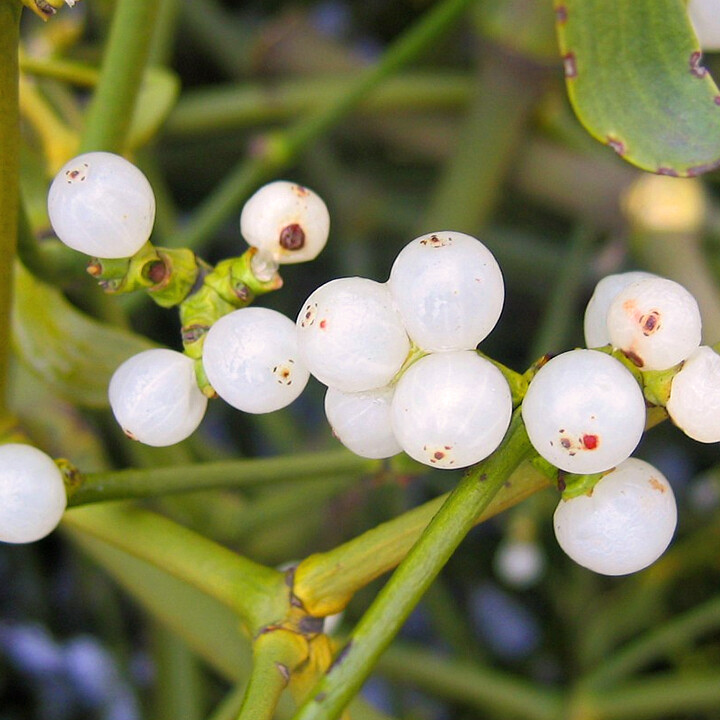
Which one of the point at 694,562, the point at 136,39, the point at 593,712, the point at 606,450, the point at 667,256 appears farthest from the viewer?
the point at 694,562

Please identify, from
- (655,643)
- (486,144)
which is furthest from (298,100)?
(655,643)

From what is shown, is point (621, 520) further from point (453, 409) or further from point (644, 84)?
point (644, 84)

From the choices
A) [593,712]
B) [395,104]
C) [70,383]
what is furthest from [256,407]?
[395,104]

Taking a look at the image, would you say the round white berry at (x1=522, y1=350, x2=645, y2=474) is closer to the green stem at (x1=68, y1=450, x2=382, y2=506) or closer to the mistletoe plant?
the mistletoe plant

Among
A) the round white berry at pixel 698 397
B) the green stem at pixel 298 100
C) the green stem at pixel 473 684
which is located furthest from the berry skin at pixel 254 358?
the green stem at pixel 298 100

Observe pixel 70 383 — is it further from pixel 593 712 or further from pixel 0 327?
pixel 593 712

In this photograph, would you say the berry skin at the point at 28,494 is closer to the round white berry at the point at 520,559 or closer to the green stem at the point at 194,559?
the green stem at the point at 194,559
